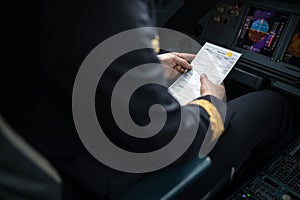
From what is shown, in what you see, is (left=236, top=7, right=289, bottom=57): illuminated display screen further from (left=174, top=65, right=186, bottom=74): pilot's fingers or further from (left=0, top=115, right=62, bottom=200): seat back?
(left=0, top=115, right=62, bottom=200): seat back

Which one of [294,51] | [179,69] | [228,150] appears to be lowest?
[228,150]

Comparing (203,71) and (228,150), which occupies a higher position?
(203,71)

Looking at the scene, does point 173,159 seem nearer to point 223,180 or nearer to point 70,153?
point 70,153

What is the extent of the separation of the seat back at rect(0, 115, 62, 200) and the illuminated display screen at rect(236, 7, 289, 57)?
1.22m

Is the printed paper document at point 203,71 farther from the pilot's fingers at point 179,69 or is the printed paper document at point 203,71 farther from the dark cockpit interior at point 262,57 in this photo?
the dark cockpit interior at point 262,57

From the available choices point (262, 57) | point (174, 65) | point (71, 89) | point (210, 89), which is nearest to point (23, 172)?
point (71, 89)

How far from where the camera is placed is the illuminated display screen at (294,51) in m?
1.28

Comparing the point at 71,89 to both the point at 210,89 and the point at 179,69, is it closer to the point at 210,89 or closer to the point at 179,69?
→ the point at 210,89

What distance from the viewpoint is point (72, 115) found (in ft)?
1.91

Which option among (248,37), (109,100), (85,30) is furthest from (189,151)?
(248,37)

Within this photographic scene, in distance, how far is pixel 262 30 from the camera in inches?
54.7

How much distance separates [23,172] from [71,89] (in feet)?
0.73

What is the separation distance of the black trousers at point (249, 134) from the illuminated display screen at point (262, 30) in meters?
0.35

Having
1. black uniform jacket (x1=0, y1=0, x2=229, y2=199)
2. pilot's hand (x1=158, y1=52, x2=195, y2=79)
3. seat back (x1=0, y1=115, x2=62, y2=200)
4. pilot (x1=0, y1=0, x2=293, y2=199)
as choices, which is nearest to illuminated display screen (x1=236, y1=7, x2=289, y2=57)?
pilot's hand (x1=158, y1=52, x2=195, y2=79)
